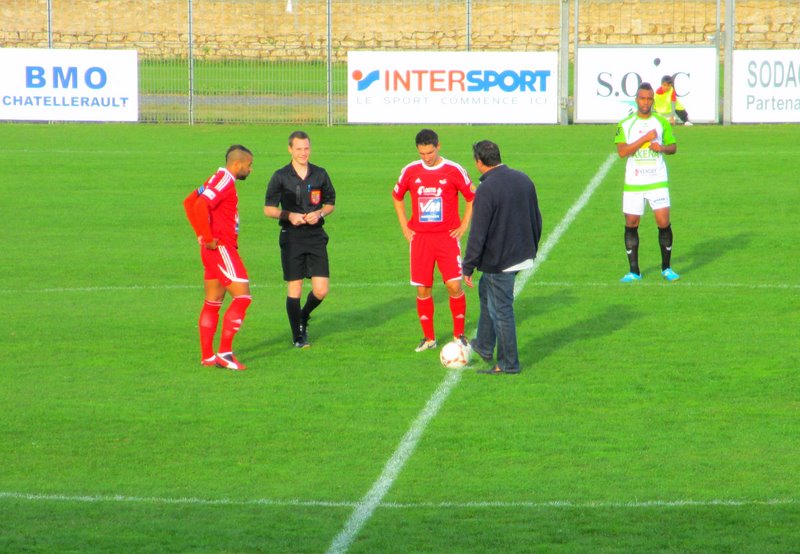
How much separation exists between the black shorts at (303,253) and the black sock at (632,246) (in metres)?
4.32

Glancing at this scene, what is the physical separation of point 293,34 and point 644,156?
95.5ft

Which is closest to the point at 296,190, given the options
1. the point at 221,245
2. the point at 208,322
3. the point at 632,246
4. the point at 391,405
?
the point at 221,245

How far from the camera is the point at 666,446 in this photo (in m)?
9.23

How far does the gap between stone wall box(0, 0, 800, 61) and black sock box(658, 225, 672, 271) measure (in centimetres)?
2648

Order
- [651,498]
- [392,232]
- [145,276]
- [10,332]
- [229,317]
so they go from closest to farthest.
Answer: [651,498] < [229,317] < [10,332] < [145,276] < [392,232]

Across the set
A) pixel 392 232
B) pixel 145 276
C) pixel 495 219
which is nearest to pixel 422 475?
pixel 495 219

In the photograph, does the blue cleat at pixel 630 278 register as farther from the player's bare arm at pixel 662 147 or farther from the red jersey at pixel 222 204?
the red jersey at pixel 222 204

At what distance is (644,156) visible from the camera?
1519 cm

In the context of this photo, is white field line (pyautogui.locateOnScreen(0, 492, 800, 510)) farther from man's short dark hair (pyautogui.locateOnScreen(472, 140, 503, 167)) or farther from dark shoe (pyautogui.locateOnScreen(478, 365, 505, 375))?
man's short dark hair (pyautogui.locateOnScreen(472, 140, 503, 167))

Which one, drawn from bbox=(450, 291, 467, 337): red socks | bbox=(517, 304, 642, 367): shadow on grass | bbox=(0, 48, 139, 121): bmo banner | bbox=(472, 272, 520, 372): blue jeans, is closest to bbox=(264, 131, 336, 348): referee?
bbox=(450, 291, 467, 337): red socks

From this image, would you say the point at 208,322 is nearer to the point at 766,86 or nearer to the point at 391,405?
the point at 391,405

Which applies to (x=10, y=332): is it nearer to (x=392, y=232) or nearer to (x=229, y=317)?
(x=229, y=317)

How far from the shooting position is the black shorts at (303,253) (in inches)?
486

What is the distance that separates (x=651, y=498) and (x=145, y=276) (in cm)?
923
